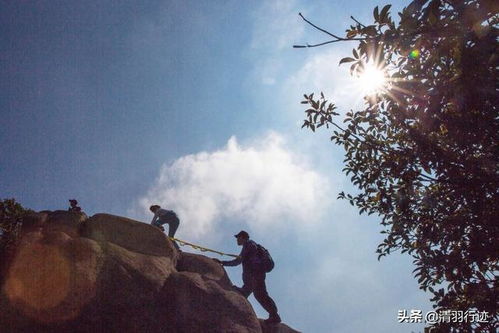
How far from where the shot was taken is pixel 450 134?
717 cm

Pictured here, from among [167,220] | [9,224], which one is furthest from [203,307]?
[9,224]

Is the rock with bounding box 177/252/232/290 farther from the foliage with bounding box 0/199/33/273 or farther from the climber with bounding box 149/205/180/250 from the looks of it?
the foliage with bounding box 0/199/33/273

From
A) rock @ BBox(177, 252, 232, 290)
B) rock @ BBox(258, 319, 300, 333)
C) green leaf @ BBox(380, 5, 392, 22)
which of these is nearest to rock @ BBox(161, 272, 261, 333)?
rock @ BBox(177, 252, 232, 290)

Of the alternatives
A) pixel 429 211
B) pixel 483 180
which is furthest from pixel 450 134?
pixel 429 211

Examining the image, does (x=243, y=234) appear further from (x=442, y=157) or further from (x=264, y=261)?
(x=442, y=157)

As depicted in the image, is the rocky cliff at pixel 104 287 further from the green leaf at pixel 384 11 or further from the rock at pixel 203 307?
the green leaf at pixel 384 11

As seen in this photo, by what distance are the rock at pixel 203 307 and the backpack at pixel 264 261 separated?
52.0 inches

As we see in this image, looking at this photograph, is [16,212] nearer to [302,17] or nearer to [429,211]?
[302,17]

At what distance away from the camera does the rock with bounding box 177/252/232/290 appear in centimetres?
1182

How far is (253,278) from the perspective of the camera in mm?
11578

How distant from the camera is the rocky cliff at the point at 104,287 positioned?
342 inches

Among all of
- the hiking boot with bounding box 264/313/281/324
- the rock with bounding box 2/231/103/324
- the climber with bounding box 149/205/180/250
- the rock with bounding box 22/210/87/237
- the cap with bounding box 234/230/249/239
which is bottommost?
the rock with bounding box 2/231/103/324

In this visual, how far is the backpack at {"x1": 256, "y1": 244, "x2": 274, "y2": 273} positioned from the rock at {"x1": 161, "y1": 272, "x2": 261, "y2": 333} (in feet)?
4.33

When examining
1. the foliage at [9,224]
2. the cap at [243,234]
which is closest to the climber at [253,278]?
the cap at [243,234]
